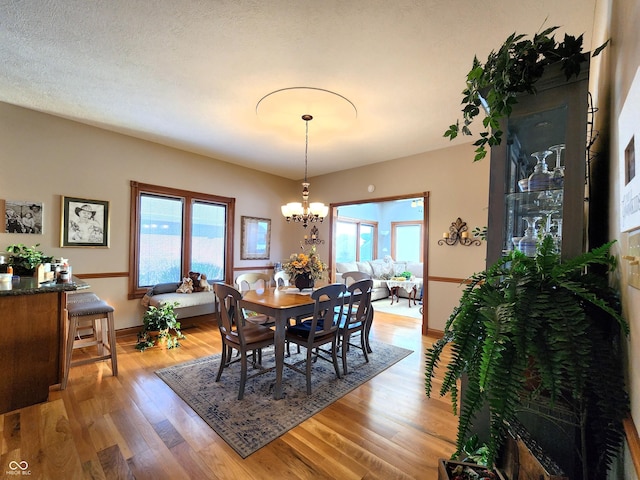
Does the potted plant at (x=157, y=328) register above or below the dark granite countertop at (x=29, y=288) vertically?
below

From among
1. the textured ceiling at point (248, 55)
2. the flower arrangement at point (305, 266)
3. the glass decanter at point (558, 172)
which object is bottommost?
the flower arrangement at point (305, 266)

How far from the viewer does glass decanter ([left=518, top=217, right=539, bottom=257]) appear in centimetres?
133

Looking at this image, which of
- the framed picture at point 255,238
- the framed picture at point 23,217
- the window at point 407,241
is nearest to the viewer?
the framed picture at point 23,217

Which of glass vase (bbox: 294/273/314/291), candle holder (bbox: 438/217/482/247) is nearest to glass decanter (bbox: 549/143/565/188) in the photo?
glass vase (bbox: 294/273/314/291)

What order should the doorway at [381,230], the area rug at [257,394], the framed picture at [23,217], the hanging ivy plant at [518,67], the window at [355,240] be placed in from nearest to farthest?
Answer: the hanging ivy plant at [518,67]
the area rug at [257,394]
the framed picture at [23,217]
the window at [355,240]
the doorway at [381,230]

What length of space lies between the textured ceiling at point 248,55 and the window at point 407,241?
5.42 metres

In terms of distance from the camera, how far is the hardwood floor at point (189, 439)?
5.42ft

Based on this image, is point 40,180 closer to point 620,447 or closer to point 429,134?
point 429,134

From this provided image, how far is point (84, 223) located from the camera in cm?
371

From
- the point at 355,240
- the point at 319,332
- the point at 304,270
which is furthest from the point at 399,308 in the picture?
the point at 319,332

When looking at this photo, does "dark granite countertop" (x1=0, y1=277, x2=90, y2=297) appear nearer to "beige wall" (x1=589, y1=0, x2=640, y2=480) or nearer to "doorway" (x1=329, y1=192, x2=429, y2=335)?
"beige wall" (x1=589, y1=0, x2=640, y2=480)

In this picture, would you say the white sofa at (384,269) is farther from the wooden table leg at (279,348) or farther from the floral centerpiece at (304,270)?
the wooden table leg at (279,348)

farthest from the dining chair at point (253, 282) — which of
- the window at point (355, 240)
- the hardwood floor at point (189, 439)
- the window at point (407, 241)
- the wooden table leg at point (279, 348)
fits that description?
the window at point (407, 241)

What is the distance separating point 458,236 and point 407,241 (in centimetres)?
486
